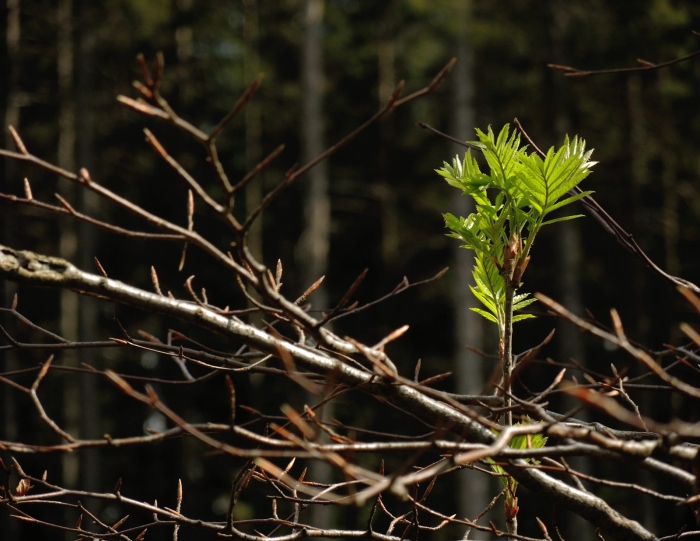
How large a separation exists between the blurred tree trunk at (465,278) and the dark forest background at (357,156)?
5 cm

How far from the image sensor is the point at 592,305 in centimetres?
1390

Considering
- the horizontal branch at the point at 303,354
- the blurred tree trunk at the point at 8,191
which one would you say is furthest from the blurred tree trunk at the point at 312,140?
the horizontal branch at the point at 303,354

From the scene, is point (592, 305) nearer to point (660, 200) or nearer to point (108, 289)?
point (660, 200)

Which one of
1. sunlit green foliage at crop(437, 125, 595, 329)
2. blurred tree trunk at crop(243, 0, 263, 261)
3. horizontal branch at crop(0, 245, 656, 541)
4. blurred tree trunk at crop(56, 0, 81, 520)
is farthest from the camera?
blurred tree trunk at crop(243, 0, 263, 261)

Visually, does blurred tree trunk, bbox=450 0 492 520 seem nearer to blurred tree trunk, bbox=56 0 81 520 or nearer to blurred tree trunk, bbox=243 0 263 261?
blurred tree trunk, bbox=243 0 263 261

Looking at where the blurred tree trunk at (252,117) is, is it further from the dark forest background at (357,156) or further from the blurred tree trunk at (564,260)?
the blurred tree trunk at (564,260)

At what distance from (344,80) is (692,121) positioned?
6.57 metres

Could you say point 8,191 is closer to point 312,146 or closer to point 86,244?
point 86,244

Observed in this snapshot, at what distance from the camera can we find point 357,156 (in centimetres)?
1474

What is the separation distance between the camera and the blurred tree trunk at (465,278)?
11258 mm

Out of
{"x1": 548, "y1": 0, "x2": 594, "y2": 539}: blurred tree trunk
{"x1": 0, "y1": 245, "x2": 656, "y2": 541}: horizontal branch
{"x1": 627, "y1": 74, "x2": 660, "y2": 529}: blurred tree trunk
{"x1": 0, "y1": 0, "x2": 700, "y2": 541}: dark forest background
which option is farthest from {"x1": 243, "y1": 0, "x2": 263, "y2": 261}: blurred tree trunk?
{"x1": 0, "y1": 245, "x2": 656, "y2": 541}: horizontal branch

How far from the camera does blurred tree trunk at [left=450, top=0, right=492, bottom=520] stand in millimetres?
11258

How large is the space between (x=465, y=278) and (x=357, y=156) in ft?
14.6

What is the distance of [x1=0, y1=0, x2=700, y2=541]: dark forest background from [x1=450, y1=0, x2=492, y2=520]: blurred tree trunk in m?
0.05
